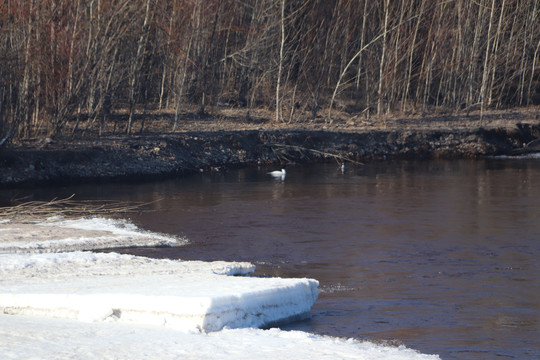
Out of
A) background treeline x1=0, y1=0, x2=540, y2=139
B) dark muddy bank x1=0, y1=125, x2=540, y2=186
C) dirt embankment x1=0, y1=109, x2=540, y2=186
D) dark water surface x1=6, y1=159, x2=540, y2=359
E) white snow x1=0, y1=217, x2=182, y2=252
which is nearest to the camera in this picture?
dark water surface x1=6, y1=159, x2=540, y2=359

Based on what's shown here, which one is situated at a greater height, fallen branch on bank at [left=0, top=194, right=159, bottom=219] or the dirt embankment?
the dirt embankment

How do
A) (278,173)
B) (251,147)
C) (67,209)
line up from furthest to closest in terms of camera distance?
(251,147), (278,173), (67,209)

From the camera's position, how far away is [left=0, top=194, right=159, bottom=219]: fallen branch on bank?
14501 mm

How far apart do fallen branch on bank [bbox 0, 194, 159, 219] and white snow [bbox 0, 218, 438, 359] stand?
5020 millimetres

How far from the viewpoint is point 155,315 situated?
723 cm

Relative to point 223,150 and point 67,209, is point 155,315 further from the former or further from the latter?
point 223,150

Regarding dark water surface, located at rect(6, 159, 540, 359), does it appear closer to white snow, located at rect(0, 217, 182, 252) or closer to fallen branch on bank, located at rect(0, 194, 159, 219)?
white snow, located at rect(0, 217, 182, 252)

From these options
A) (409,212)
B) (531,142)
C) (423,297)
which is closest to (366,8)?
(531,142)

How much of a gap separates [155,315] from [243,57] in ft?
75.5

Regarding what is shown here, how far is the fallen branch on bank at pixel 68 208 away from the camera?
47.6ft

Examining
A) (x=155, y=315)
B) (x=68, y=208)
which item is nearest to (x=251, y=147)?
(x=68, y=208)

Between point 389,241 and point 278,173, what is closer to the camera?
point 389,241

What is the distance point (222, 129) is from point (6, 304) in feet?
60.9

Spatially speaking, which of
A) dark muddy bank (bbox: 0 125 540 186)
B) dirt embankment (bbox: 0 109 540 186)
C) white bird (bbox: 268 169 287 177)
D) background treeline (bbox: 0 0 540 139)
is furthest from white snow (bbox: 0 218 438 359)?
background treeline (bbox: 0 0 540 139)
